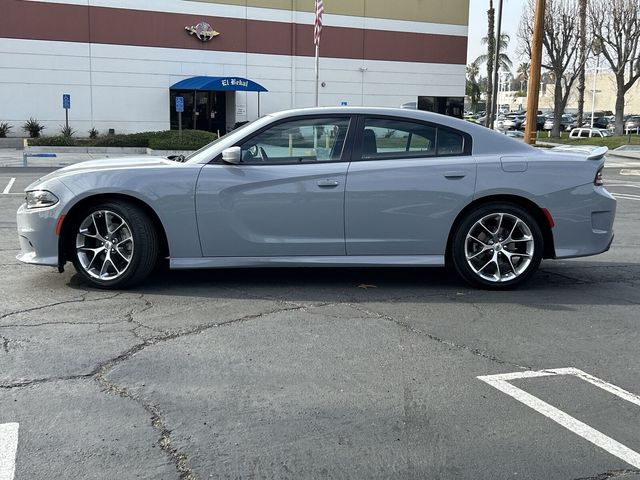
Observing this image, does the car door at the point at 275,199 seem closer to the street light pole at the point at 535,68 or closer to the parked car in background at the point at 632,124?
the street light pole at the point at 535,68

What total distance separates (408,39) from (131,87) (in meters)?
16.4

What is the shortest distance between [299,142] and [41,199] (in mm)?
2260

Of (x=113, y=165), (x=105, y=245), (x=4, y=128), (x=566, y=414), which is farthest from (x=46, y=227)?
(x=4, y=128)

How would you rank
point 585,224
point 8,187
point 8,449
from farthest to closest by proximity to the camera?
point 8,187
point 585,224
point 8,449

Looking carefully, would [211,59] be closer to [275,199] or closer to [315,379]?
[275,199]

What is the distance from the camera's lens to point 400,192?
5.88 meters

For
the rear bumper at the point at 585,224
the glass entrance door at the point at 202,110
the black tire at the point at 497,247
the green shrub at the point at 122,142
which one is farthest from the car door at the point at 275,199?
the glass entrance door at the point at 202,110

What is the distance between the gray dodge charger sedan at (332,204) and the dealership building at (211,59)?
22.9 metres

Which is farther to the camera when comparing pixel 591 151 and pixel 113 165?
pixel 591 151

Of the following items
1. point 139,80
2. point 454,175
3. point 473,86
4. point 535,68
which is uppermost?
point 473,86

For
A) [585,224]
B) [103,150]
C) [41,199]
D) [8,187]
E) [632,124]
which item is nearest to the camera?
[41,199]

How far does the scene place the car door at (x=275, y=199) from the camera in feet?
18.9

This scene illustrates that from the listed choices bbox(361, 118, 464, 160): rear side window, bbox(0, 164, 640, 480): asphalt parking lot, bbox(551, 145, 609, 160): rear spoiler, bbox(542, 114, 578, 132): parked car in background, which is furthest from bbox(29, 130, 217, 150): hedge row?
bbox(542, 114, 578, 132): parked car in background

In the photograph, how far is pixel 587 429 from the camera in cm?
345
